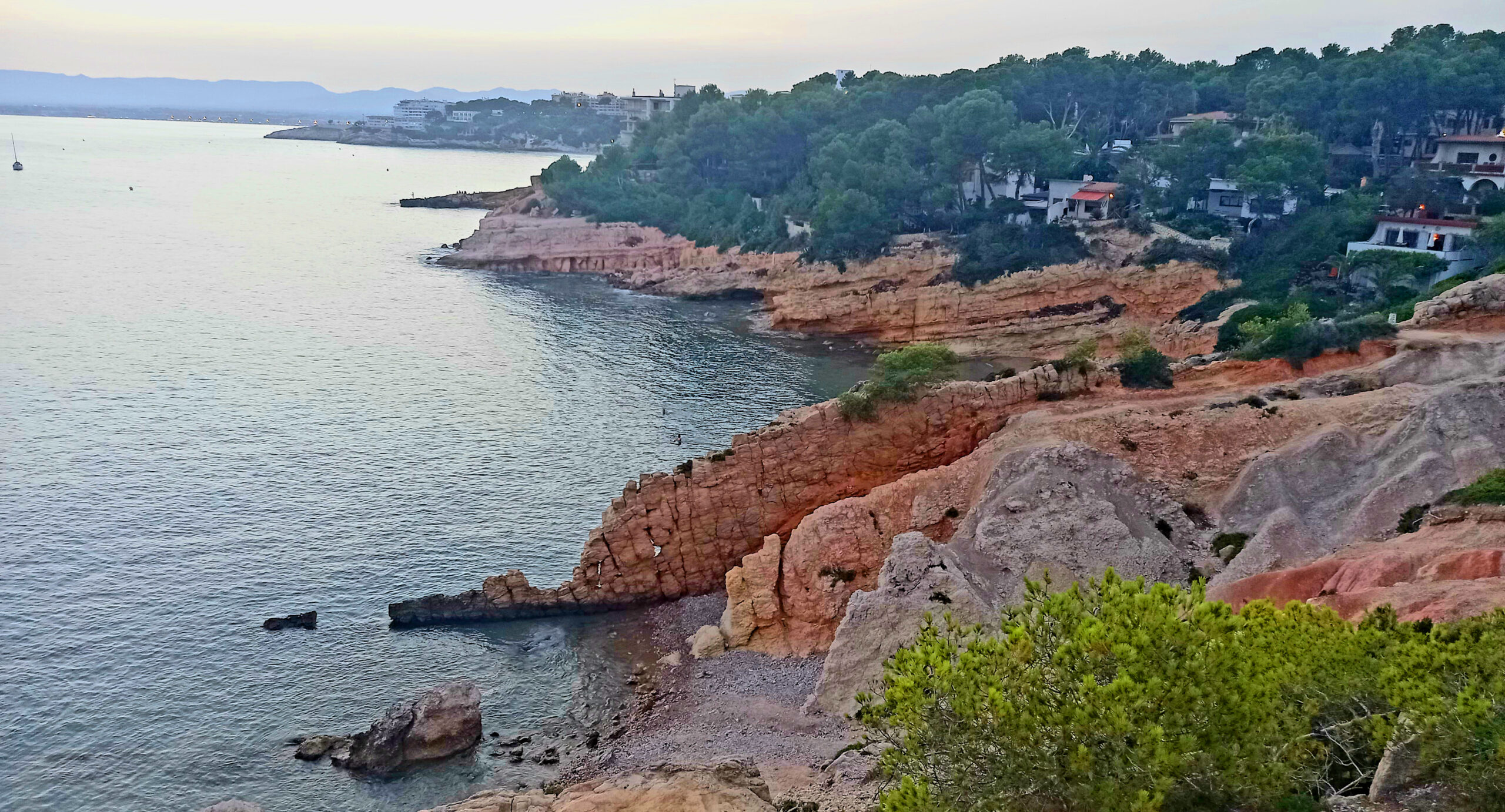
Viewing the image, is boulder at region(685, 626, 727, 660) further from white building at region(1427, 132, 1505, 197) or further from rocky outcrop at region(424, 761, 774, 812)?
white building at region(1427, 132, 1505, 197)

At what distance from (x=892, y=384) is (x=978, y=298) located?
43.2m

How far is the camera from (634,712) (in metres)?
37.2

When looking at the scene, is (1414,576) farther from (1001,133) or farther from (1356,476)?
(1001,133)

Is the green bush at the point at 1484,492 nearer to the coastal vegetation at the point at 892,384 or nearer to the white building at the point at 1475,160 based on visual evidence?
the coastal vegetation at the point at 892,384

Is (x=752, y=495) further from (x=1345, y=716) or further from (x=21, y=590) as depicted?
(x=21, y=590)

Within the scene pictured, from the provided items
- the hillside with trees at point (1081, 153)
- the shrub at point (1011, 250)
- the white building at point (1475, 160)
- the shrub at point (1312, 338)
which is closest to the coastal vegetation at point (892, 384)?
the shrub at point (1312, 338)

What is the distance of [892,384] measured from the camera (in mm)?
45750

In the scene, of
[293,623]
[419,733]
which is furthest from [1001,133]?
[419,733]

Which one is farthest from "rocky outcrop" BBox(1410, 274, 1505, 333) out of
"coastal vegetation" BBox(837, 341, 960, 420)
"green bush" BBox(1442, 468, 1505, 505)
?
"coastal vegetation" BBox(837, 341, 960, 420)

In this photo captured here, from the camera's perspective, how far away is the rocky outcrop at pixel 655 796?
89.4ft

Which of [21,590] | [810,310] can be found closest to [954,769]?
[21,590]

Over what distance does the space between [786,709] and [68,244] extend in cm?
11892

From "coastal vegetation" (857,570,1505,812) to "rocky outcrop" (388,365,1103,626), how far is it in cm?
2467

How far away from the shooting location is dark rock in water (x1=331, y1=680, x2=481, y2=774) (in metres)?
33.8
